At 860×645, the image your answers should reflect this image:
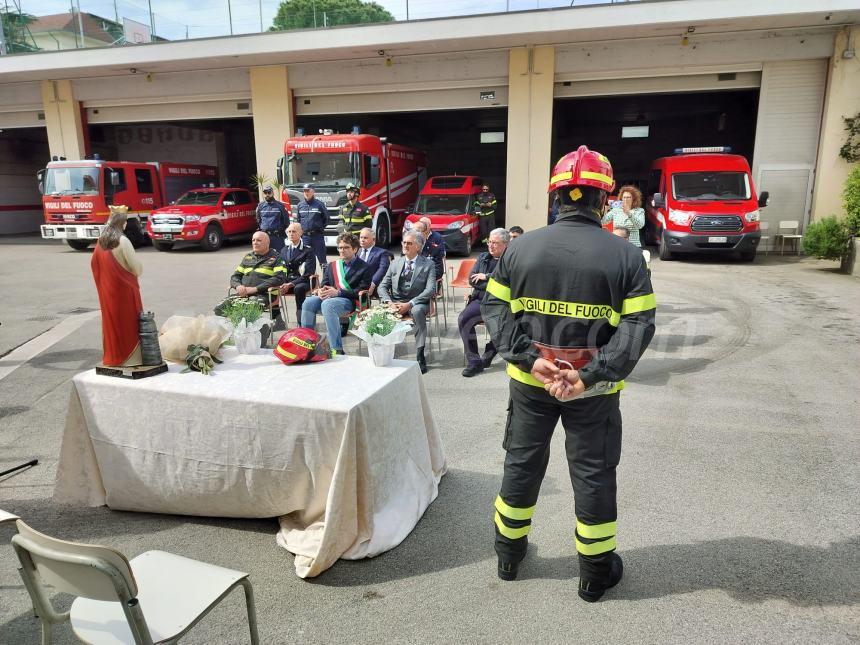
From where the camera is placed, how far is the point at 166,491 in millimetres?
3316

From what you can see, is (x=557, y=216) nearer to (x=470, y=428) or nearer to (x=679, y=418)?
(x=470, y=428)

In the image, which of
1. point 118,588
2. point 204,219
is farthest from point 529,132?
point 118,588

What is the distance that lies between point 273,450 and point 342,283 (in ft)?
12.6

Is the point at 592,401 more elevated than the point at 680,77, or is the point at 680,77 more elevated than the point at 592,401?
the point at 680,77

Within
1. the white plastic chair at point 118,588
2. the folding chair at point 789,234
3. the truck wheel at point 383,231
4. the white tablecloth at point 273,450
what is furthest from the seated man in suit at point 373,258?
the folding chair at point 789,234

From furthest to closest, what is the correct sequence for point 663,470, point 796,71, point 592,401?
1. point 796,71
2. point 663,470
3. point 592,401

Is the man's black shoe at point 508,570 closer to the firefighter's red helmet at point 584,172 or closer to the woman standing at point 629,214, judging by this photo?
the firefighter's red helmet at point 584,172

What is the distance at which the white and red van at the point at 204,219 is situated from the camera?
1622 cm

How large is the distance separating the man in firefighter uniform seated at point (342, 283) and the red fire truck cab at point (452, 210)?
7389mm

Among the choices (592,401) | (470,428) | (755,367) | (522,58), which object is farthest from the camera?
(522,58)

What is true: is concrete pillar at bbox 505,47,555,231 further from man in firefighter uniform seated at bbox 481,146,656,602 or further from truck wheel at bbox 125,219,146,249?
man in firefighter uniform seated at bbox 481,146,656,602

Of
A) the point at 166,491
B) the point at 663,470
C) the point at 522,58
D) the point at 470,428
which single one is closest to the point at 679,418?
the point at 663,470

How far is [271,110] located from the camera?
18391mm

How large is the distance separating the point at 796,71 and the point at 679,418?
14.5 meters
